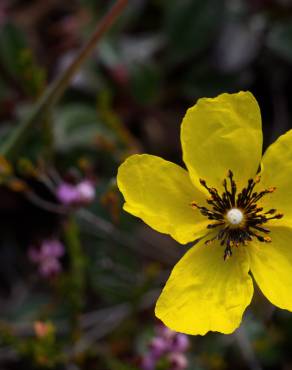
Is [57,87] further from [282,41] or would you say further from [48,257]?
[282,41]

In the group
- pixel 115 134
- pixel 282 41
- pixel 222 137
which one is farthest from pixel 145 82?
pixel 222 137

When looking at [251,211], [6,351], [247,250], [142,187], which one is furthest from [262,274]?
[6,351]

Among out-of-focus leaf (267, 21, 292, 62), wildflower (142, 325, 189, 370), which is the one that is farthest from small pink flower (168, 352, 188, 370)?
out-of-focus leaf (267, 21, 292, 62)

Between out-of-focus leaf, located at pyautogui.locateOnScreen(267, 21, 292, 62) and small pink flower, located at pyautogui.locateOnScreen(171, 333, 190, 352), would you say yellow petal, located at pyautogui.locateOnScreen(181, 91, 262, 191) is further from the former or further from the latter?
out-of-focus leaf, located at pyautogui.locateOnScreen(267, 21, 292, 62)

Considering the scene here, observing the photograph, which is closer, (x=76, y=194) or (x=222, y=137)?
(x=222, y=137)

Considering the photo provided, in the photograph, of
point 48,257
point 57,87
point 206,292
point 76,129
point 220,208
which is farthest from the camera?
point 76,129

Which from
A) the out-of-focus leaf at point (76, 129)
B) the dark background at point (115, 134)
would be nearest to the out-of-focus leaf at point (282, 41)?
the dark background at point (115, 134)

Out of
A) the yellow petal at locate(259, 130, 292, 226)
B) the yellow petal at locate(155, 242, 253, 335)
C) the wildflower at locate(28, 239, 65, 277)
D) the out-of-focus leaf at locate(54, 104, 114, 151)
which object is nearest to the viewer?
the yellow petal at locate(155, 242, 253, 335)

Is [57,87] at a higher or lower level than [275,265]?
higher
